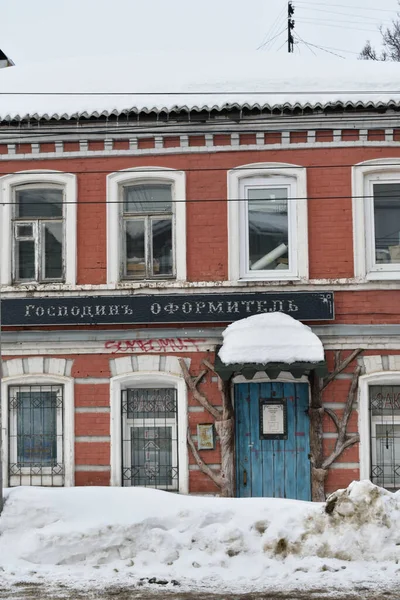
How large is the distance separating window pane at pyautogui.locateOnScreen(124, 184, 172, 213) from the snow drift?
4692 millimetres

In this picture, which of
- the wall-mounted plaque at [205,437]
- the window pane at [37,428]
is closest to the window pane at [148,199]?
the window pane at [37,428]

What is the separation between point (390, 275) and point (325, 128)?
7.50ft

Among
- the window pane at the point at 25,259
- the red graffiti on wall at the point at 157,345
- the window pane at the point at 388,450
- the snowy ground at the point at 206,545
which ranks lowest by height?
the snowy ground at the point at 206,545

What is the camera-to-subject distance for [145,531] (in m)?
8.52

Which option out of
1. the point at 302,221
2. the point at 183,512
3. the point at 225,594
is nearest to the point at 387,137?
the point at 302,221

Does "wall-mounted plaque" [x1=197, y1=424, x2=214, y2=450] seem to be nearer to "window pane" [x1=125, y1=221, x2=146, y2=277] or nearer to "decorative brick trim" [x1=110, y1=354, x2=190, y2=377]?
"decorative brick trim" [x1=110, y1=354, x2=190, y2=377]

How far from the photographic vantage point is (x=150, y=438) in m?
11.8

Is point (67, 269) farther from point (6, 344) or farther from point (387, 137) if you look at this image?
point (387, 137)

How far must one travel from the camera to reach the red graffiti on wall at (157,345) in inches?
458

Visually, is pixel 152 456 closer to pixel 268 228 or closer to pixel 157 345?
pixel 157 345

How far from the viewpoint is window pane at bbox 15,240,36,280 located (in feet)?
39.8

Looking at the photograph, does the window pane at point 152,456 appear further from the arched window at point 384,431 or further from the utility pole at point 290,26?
the utility pole at point 290,26

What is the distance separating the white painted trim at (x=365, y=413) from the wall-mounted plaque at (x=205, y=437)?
2073 mm

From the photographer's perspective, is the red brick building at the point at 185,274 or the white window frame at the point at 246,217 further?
the white window frame at the point at 246,217
